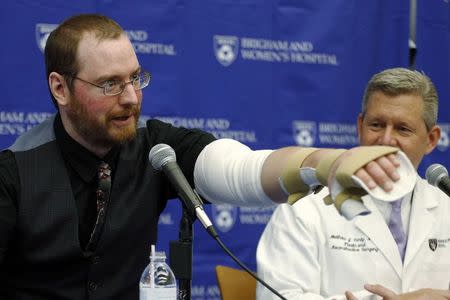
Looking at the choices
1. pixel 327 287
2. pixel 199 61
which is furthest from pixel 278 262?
pixel 199 61

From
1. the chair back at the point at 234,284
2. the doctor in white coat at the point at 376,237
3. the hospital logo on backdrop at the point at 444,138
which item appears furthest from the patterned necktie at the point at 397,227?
the hospital logo on backdrop at the point at 444,138

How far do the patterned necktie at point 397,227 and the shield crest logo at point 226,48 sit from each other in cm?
115

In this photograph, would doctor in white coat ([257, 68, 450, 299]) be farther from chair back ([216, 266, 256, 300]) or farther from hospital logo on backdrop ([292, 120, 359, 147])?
hospital logo on backdrop ([292, 120, 359, 147])

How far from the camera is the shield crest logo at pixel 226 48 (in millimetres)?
3732

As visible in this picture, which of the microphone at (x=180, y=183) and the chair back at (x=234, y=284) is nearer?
the microphone at (x=180, y=183)

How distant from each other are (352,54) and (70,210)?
2169mm

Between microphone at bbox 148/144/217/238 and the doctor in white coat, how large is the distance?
925 mm

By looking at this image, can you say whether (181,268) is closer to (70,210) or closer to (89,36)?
(70,210)

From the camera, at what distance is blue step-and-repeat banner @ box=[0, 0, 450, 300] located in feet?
11.0

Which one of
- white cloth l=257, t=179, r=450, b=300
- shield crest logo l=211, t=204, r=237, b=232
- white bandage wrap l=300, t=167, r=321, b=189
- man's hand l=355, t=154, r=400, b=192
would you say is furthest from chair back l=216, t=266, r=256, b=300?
man's hand l=355, t=154, r=400, b=192

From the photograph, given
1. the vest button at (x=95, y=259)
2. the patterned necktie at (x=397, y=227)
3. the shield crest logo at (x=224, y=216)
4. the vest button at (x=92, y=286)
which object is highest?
the shield crest logo at (x=224, y=216)

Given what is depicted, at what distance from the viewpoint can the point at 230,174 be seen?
201 cm

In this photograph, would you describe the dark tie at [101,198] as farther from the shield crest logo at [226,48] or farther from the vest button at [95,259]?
the shield crest logo at [226,48]

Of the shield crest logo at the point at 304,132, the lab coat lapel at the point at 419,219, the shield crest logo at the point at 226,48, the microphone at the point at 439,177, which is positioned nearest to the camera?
the microphone at the point at 439,177
